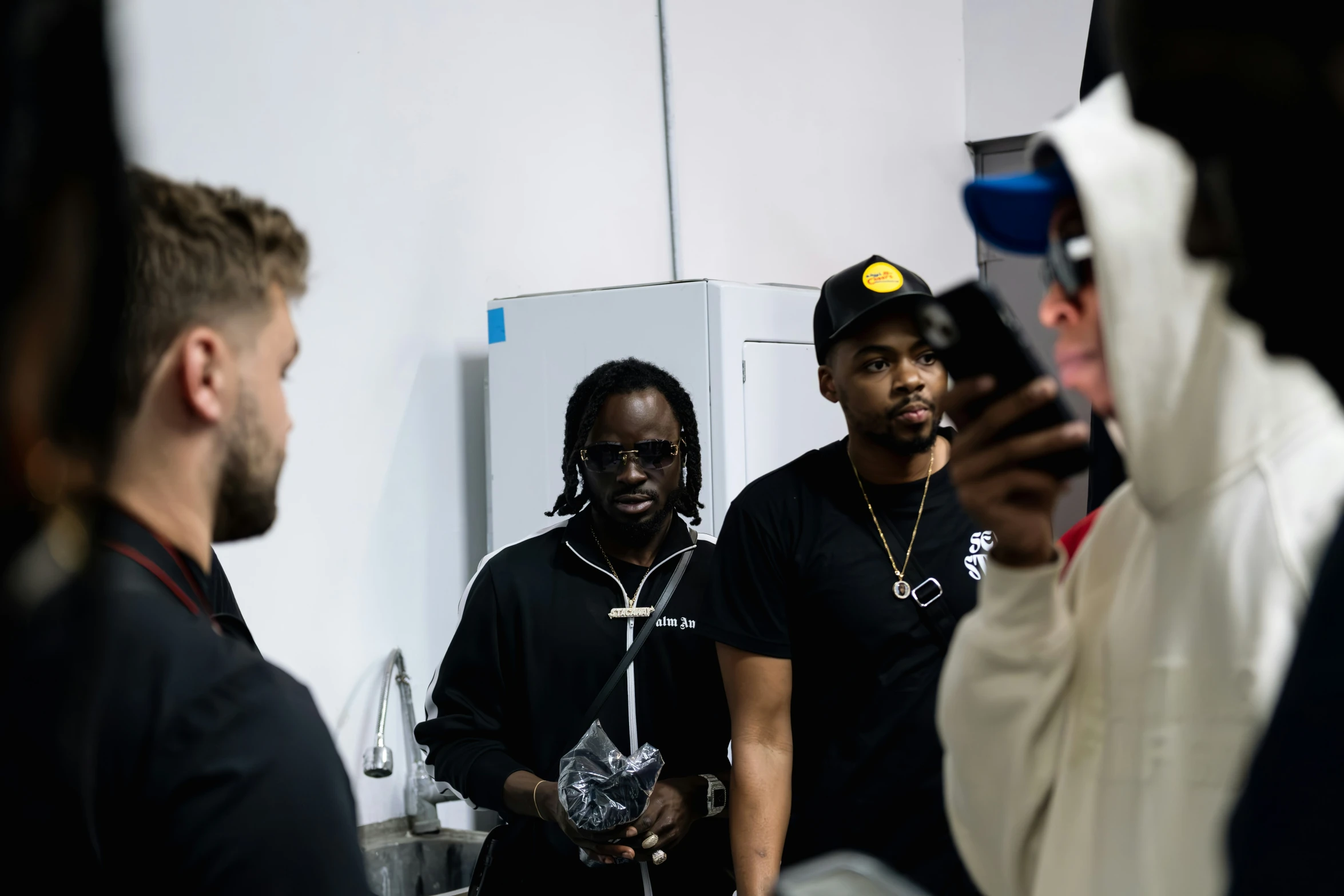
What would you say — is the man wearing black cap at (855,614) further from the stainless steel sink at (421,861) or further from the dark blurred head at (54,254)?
the dark blurred head at (54,254)

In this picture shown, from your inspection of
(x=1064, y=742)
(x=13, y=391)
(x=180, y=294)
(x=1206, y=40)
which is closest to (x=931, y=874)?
(x=1064, y=742)

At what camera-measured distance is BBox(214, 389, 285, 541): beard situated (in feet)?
3.63

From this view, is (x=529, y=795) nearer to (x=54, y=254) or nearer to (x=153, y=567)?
(x=153, y=567)

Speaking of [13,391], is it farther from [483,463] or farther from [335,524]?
[483,463]

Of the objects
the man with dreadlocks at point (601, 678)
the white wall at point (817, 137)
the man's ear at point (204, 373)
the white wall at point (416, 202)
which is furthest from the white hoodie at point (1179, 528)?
the white wall at point (817, 137)

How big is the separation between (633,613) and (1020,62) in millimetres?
4470

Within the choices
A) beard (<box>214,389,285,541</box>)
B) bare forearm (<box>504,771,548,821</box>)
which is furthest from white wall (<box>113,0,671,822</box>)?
beard (<box>214,389,285,541</box>)

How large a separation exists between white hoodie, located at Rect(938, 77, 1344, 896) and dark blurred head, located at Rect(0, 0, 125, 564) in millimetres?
698

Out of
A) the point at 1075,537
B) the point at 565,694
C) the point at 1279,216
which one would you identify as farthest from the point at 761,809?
the point at 1279,216

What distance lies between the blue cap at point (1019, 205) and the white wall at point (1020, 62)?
504 centimetres

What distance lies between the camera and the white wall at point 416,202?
10.8 feet

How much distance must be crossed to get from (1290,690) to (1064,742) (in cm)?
52

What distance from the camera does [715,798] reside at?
Result: 237 centimetres

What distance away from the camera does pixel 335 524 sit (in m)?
3.46
